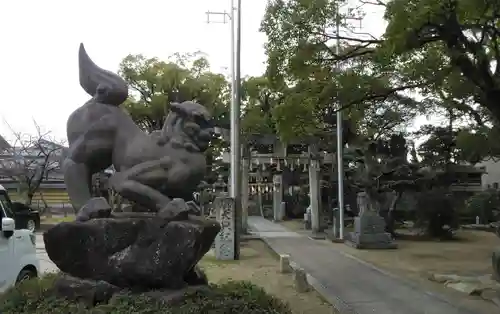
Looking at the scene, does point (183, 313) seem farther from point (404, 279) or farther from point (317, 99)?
point (317, 99)

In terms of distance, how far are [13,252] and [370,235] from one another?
13.0 metres

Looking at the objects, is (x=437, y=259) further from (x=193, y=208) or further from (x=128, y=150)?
(x=128, y=150)

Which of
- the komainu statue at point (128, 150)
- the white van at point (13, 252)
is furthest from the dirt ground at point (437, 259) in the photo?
the white van at point (13, 252)

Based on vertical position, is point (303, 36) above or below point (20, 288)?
above

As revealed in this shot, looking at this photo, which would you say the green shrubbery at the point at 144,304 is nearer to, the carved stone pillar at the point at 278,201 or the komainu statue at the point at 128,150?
the komainu statue at the point at 128,150

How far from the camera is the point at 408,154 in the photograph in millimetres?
24062

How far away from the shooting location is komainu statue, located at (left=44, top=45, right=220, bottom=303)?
5031mm

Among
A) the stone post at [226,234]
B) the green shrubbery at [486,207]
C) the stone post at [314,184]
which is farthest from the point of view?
the green shrubbery at [486,207]

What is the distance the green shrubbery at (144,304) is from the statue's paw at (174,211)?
756 mm

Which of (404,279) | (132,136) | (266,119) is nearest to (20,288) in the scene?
(132,136)

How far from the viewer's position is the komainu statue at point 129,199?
5.03 metres

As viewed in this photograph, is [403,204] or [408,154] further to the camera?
[403,204]

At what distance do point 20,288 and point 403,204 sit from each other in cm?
2388

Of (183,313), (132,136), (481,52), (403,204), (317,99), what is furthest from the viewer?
(403,204)
